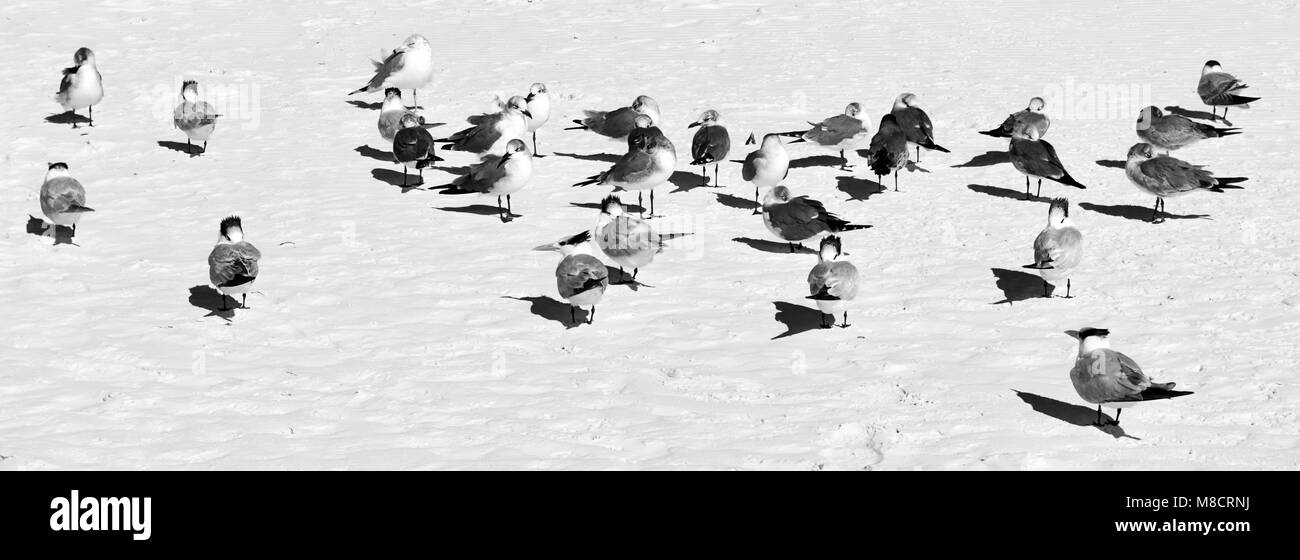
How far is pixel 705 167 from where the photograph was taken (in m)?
19.5

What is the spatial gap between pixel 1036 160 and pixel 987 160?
1.75 m

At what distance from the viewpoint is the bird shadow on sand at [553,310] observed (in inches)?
562

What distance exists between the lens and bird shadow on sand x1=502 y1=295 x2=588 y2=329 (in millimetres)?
14266

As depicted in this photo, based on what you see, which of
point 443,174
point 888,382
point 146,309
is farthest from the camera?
point 443,174

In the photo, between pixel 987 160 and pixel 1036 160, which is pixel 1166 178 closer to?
pixel 1036 160

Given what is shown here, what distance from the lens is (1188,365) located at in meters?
12.5

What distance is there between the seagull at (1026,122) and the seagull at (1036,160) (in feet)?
1.34

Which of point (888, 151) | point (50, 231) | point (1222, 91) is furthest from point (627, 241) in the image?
point (1222, 91)

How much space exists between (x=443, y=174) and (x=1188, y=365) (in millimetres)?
10823

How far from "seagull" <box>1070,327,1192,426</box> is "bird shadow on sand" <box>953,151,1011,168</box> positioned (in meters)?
8.26

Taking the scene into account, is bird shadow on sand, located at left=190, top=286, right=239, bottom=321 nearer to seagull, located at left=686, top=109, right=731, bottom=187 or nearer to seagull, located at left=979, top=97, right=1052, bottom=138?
seagull, located at left=686, top=109, right=731, bottom=187

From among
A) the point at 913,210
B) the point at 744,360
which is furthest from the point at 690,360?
the point at 913,210

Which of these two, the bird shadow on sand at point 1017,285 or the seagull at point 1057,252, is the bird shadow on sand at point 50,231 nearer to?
the bird shadow on sand at point 1017,285

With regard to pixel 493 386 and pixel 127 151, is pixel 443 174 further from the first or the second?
pixel 493 386
